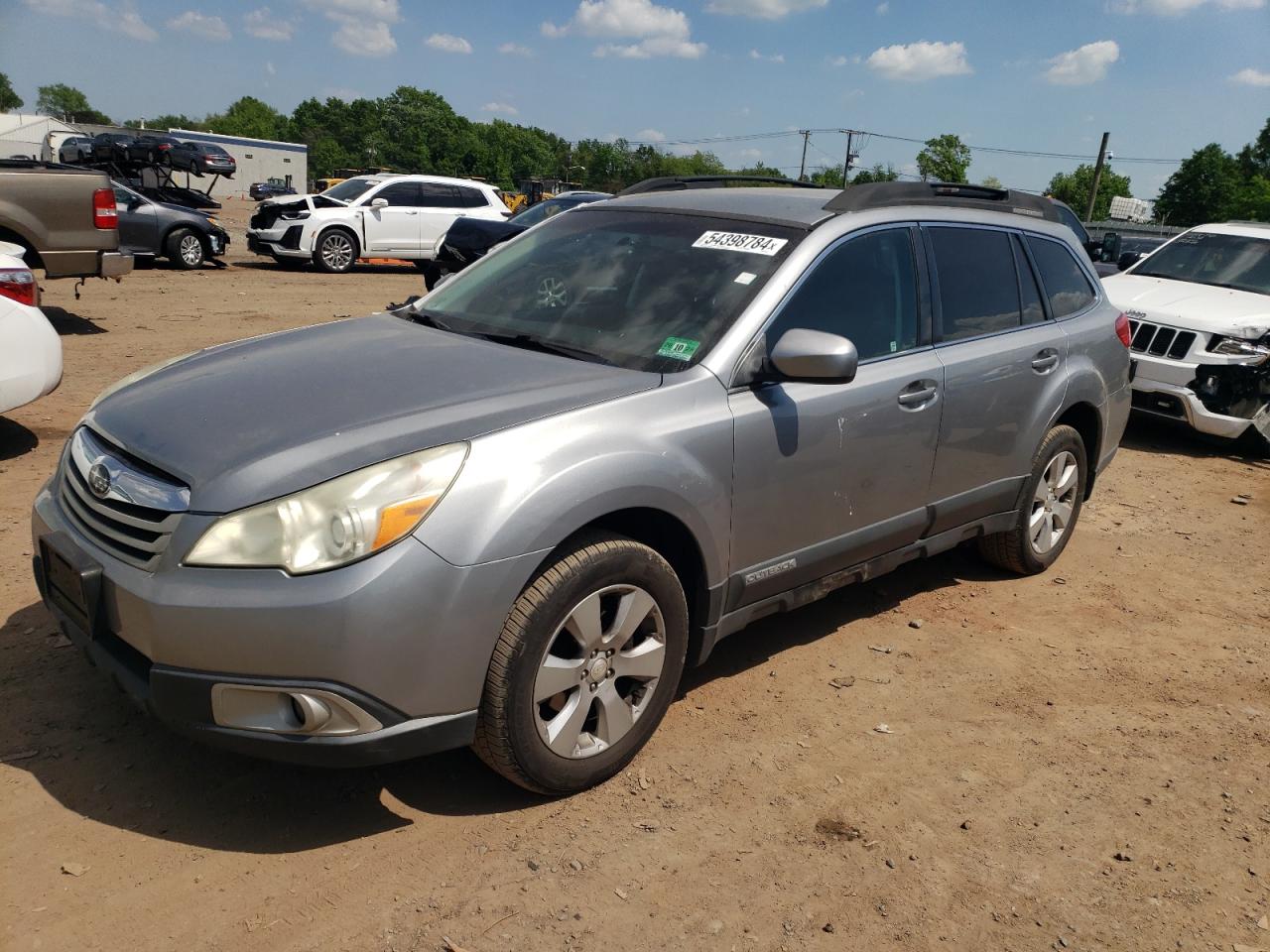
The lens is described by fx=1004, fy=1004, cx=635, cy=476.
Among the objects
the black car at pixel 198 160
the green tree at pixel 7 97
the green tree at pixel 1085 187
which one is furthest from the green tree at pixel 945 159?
the green tree at pixel 7 97

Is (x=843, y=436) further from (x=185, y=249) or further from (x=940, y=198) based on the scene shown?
(x=185, y=249)

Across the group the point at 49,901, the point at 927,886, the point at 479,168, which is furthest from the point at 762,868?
the point at 479,168

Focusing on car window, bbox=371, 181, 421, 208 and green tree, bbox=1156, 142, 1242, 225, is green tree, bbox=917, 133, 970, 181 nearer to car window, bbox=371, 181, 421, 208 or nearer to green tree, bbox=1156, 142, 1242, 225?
green tree, bbox=1156, 142, 1242, 225

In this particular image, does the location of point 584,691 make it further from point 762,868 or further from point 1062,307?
point 1062,307

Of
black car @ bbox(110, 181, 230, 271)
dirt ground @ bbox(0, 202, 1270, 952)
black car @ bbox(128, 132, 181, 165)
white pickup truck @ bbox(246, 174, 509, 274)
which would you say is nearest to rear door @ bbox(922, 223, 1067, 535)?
dirt ground @ bbox(0, 202, 1270, 952)

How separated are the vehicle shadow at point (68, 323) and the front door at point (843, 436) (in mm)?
8826

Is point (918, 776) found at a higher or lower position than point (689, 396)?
lower

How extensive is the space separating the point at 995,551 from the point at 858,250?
80.9 inches

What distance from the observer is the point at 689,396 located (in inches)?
126

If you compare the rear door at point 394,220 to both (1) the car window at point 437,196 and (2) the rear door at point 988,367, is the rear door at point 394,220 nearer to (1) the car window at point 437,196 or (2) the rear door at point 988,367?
(1) the car window at point 437,196

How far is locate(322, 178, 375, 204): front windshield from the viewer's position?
18.5 metres

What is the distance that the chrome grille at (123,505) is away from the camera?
262cm

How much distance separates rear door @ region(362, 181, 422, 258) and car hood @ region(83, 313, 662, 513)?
15.4 meters

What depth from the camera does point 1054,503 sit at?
5.16 m
